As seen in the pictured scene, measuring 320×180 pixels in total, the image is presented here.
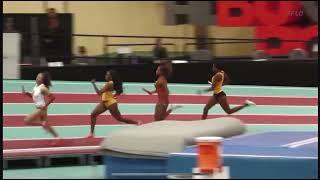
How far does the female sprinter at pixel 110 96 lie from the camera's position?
6.66 m

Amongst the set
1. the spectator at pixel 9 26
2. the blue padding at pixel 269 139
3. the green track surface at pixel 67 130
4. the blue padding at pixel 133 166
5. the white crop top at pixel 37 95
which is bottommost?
the green track surface at pixel 67 130

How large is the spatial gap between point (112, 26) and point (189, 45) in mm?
6023

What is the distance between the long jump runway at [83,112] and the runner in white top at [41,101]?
0.06 meters

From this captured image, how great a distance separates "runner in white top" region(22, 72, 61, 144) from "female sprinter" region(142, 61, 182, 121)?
1.02 m

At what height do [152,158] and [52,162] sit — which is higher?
[152,158]

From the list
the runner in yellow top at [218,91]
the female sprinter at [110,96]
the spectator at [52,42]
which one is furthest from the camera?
the spectator at [52,42]

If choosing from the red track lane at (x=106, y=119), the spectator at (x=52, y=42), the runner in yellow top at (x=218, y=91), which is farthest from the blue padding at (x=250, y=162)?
the spectator at (x=52, y=42)

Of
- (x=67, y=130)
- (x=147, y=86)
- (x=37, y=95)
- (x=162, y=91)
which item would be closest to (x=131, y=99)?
(x=147, y=86)

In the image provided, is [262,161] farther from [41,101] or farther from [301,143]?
[41,101]

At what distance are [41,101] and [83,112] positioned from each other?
599 mm

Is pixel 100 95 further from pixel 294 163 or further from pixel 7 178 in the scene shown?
pixel 294 163

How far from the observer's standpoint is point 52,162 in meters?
7.19

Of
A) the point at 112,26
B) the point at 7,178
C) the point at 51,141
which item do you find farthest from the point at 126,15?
the point at 7,178

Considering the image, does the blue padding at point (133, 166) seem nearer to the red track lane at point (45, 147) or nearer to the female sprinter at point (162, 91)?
the female sprinter at point (162, 91)
